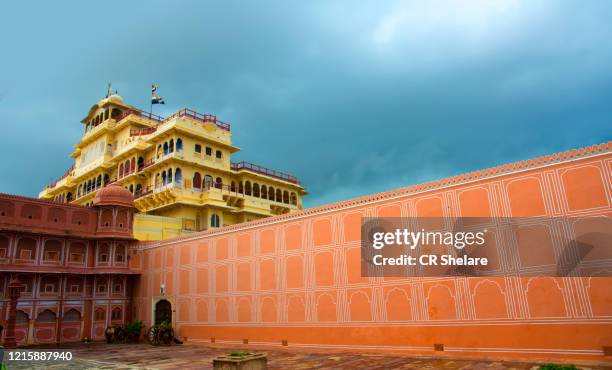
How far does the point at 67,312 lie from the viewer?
21562 millimetres

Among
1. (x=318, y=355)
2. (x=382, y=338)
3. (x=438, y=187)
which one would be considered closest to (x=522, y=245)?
(x=438, y=187)

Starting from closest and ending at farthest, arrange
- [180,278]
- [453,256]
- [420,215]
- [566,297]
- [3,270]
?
[566,297] < [453,256] < [420,215] < [3,270] < [180,278]

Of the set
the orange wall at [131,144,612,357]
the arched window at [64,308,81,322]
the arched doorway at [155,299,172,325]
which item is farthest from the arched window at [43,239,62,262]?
the orange wall at [131,144,612,357]

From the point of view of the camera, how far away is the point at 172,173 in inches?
1133

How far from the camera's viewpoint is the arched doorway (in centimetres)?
2152

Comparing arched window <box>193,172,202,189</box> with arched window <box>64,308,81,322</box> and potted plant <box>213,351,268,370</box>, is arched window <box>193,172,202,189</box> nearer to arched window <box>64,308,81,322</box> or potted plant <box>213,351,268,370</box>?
arched window <box>64,308,81,322</box>

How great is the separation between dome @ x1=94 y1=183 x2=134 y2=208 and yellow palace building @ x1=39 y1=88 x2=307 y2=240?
2.19 metres

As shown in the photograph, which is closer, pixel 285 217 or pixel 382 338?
pixel 382 338

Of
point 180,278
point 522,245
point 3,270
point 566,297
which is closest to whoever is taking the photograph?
point 566,297

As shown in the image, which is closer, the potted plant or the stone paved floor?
the potted plant

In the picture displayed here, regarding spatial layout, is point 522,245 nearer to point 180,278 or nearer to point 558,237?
point 558,237

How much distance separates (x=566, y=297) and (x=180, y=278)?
669 inches

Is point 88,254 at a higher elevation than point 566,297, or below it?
higher

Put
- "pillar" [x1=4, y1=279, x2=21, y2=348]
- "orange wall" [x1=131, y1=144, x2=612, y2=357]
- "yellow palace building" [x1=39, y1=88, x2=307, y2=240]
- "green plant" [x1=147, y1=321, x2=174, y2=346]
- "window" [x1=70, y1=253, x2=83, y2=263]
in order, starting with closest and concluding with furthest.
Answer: "orange wall" [x1=131, y1=144, x2=612, y2=357] < "pillar" [x1=4, y1=279, x2=21, y2=348] < "green plant" [x1=147, y1=321, x2=174, y2=346] < "window" [x1=70, y1=253, x2=83, y2=263] < "yellow palace building" [x1=39, y1=88, x2=307, y2=240]
